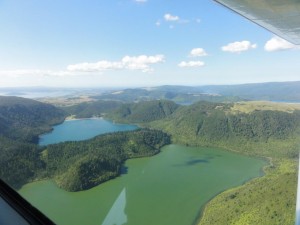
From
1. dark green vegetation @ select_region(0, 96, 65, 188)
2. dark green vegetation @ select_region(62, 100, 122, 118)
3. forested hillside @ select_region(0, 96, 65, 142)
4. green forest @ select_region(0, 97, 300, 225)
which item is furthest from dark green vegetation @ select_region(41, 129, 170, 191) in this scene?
dark green vegetation @ select_region(62, 100, 122, 118)

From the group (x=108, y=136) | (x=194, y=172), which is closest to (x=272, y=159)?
(x=194, y=172)

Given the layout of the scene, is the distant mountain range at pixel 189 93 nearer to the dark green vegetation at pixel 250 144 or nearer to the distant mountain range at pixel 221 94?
the distant mountain range at pixel 221 94

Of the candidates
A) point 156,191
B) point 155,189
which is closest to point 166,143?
point 155,189

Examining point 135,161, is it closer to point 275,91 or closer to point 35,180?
point 35,180

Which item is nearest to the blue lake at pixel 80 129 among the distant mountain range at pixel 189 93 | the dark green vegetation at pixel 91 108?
the dark green vegetation at pixel 91 108

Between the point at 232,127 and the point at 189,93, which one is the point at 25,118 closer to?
the point at 232,127
